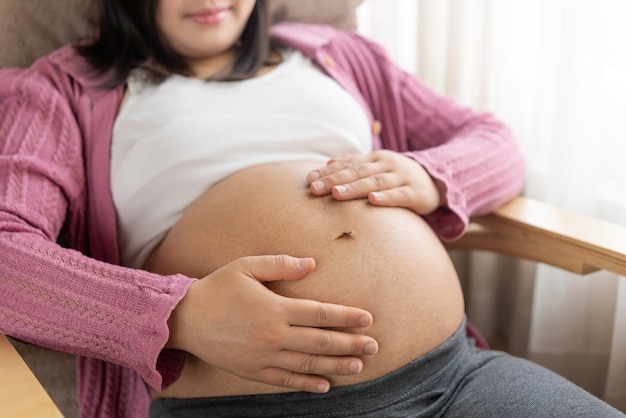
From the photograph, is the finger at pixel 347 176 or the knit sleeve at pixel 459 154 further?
the knit sleeve at pixel 459 154

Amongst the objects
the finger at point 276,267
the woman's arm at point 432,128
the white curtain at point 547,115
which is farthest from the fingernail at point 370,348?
the white curtain at point 547,115

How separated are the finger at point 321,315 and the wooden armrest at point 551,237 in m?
0.42

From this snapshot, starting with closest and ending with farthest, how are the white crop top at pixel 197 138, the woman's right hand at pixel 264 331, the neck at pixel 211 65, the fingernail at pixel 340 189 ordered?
the woman's right hand at pixel 264 331 → the fingernail at pixel 340 189 → the white crop top at pixel 197 138 → the neck at pixel 211 65

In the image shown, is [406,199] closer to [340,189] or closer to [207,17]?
[340,189]

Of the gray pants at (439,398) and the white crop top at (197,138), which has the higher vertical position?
the white crop top at (197,138)

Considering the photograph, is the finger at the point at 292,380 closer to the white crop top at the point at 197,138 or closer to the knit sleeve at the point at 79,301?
the knit sleeve at the point at 79,301

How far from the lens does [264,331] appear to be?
0.87 metres

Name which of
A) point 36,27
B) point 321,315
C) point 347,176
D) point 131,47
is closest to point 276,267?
point 321,315

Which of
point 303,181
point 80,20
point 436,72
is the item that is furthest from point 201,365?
point 436,72

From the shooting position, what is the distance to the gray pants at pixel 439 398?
922 millimetres

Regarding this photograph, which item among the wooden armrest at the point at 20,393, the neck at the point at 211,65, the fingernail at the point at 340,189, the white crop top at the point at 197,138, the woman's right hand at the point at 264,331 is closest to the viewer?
the wooden armrest at the point at 20,393

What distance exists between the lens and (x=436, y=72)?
→ 1.54 meters

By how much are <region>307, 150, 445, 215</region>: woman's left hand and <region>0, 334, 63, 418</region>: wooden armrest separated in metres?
0.47

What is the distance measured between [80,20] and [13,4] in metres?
0.13
